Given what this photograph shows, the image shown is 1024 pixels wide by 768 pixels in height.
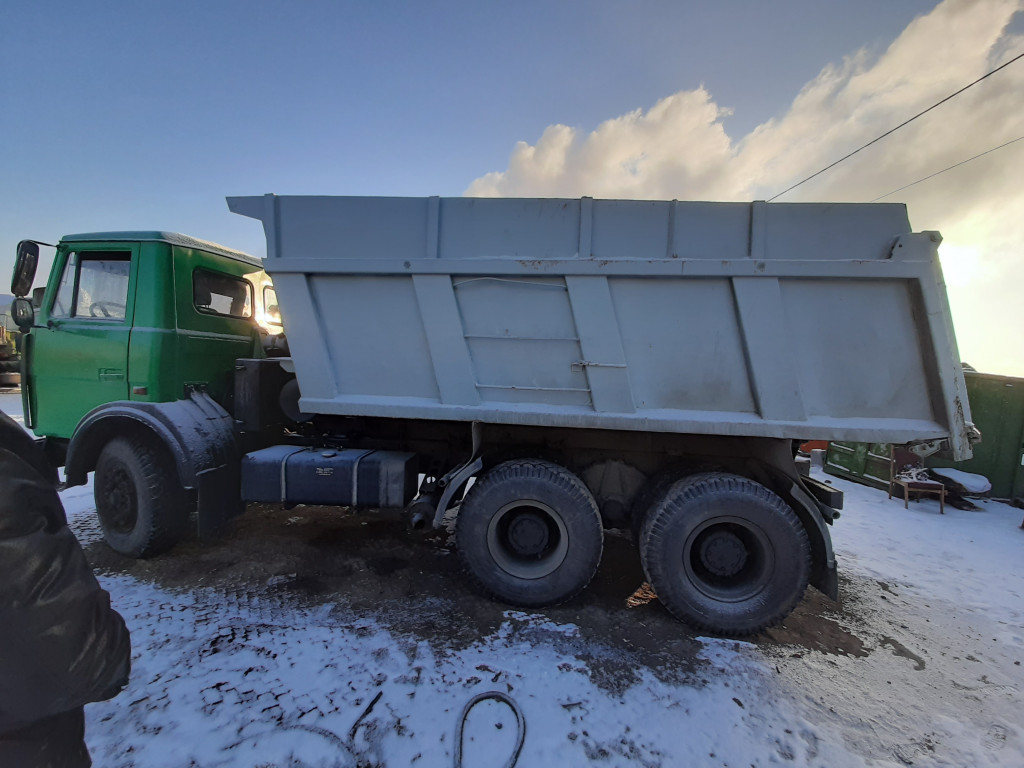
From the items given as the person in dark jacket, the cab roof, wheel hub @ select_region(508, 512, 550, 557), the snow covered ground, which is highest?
the cab roof

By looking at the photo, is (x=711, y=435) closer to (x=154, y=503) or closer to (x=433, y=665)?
(x=433, y=665)

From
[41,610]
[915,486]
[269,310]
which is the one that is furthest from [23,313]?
[915,486]

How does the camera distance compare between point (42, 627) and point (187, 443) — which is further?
point (187, 443)

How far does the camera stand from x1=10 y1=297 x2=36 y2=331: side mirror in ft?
12.5

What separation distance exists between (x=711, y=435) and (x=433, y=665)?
8.34ft

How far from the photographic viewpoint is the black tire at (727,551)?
2.94m

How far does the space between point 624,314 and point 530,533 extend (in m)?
1.80

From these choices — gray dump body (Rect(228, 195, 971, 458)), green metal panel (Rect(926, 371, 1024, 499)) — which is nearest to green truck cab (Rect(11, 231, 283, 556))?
gray dump body (Rect(228, 195, 971, 458))

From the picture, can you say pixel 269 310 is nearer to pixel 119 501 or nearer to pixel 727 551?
pixel 119 501

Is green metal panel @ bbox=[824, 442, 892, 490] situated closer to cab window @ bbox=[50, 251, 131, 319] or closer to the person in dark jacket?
the person in dark jacket

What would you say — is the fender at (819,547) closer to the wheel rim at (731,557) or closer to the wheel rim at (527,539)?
the wheel rim at (731,557)

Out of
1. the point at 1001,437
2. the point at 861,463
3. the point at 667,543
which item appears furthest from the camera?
the point at 861,463

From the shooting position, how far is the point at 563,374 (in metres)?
3.15

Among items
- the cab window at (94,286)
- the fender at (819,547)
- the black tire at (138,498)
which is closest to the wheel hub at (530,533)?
the fender at (819,547)
